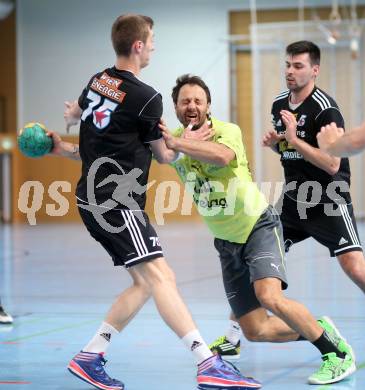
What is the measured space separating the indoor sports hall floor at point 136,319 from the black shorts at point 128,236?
0.79m

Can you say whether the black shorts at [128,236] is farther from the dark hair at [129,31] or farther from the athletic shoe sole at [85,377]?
the dark hair at [129,31]

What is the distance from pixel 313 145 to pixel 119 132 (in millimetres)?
1608

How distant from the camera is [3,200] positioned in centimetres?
2625

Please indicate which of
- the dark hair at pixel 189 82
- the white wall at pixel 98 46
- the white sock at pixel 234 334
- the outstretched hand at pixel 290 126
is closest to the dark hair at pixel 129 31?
the dark hair at pixel 189 82

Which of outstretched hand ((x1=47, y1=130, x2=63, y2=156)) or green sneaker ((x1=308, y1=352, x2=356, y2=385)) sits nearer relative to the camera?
green sneaker ((x1=308, y1=352, x2=356, y2=385))

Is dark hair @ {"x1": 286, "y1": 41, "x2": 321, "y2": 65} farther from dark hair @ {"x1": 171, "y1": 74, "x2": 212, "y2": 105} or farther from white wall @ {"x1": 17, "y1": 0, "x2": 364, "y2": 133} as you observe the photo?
white wall @ {"x1": 17, "y1": 0, "x2": 364, "y2": 133}

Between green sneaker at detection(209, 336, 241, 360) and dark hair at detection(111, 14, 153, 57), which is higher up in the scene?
dark hair at detection(111, 14, 153, 57)

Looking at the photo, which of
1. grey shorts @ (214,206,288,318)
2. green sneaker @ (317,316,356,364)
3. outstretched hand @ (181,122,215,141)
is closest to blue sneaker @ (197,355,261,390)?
grey shorts @ (214,206,288,318)

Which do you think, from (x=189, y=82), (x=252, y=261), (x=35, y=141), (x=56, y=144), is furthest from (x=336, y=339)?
(x=35, y=141)

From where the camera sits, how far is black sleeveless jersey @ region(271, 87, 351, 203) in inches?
222

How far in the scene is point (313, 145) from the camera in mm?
5695

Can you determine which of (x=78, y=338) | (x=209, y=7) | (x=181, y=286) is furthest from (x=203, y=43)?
(x=78, y=338)

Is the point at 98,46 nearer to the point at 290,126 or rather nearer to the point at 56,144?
the point at 56,144

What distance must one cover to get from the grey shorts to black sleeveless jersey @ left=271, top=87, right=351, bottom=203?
60 cm
